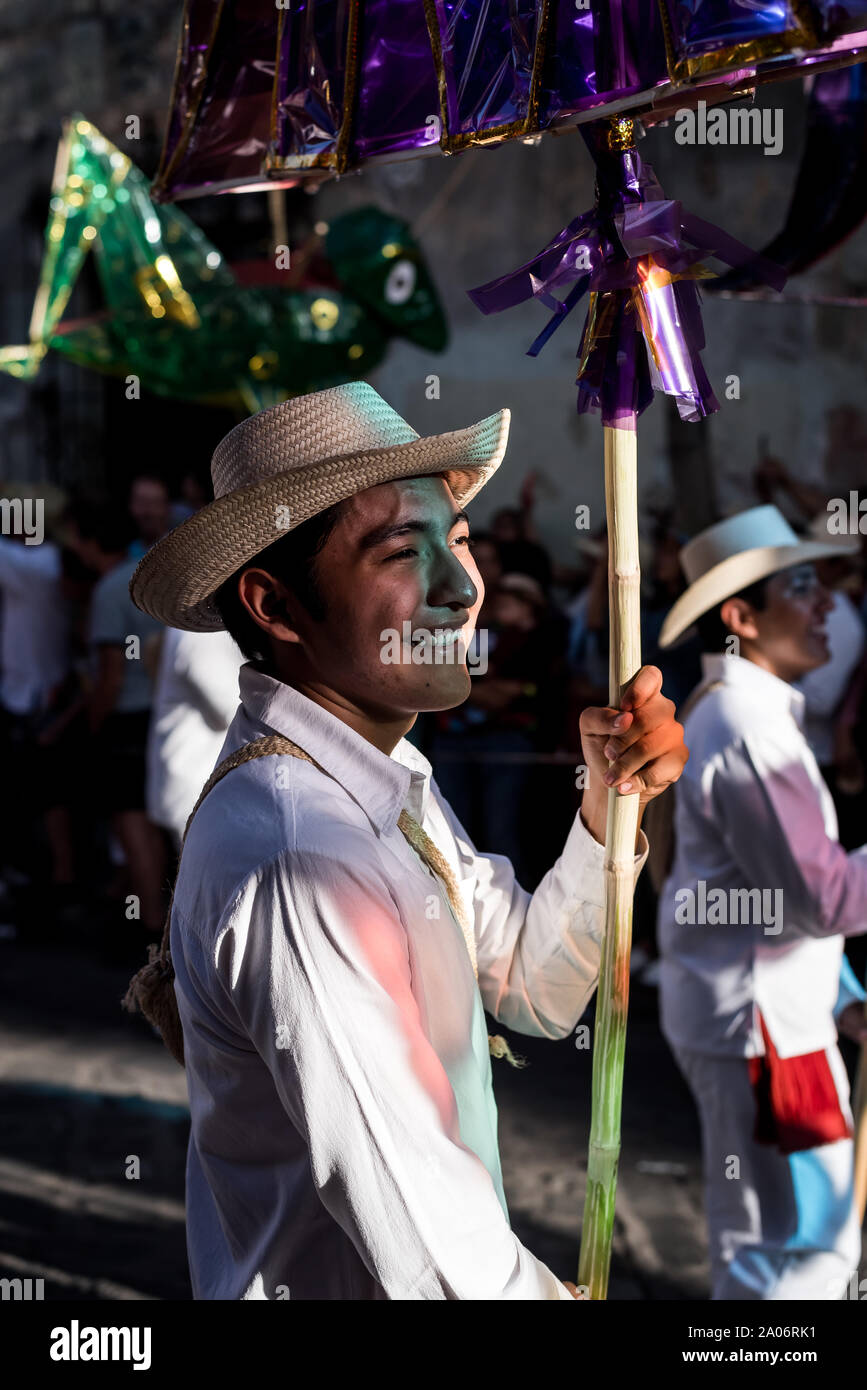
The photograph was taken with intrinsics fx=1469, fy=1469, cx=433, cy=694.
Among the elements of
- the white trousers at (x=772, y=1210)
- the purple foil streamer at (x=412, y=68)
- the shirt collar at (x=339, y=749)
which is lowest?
the white trousers at (x=772, y=1210)

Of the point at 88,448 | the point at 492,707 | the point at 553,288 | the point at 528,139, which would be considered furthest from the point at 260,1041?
the point at 88,448

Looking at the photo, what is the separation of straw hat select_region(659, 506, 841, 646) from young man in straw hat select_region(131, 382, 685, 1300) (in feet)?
6.05

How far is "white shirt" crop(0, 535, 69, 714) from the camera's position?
848 cm

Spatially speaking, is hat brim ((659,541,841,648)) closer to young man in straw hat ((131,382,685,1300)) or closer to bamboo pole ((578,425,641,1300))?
young man in straw hat ((131,382,685,1300))

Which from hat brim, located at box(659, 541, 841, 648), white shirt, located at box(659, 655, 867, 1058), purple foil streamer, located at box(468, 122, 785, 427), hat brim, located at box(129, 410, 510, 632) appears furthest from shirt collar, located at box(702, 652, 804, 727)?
purple foil streamer, located at box(468, 122, 785, 427)

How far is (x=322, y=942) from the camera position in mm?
1518

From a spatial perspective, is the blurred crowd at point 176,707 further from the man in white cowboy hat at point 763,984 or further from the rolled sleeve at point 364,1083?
the rolled sleeve at point 364,1083

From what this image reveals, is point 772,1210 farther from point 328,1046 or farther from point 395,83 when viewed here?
point 395,83

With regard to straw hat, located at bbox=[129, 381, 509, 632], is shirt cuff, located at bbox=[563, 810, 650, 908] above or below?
below

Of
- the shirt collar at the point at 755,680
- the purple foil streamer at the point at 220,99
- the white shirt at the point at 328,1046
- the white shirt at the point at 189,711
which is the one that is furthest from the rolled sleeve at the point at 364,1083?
the white shirt at the point at 189,711

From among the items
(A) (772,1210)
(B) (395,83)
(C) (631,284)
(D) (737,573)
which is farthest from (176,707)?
(C) (631,284)

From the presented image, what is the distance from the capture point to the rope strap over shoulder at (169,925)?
5.70 feet
